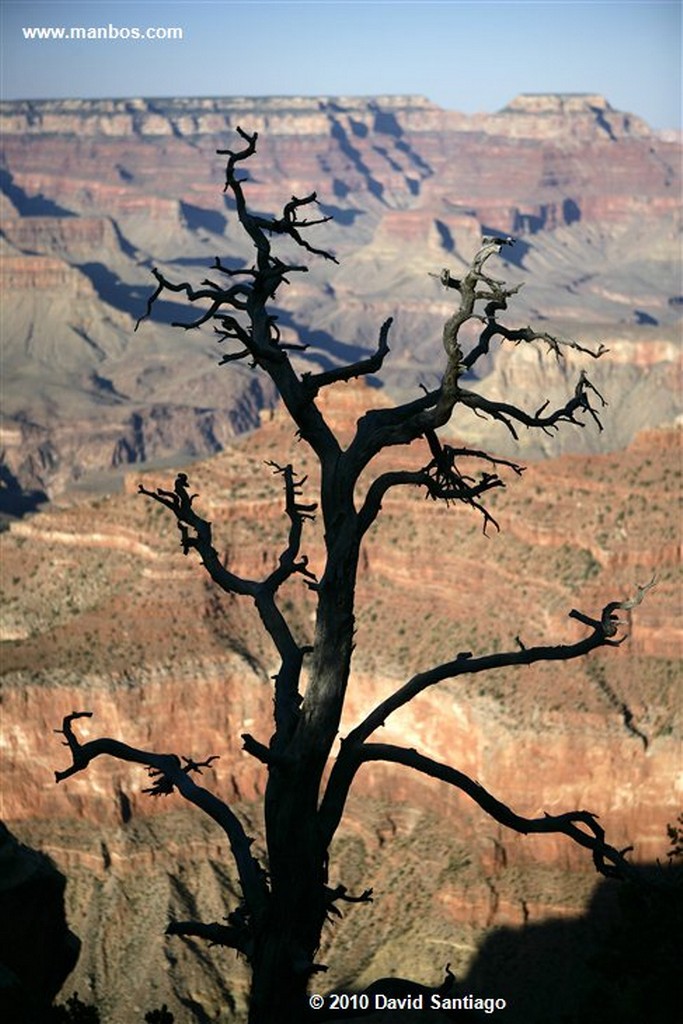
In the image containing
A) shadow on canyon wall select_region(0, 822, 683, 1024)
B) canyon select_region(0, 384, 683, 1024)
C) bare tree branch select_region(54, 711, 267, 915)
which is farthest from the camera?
canyon select_region(0, 384, 683, 1024)

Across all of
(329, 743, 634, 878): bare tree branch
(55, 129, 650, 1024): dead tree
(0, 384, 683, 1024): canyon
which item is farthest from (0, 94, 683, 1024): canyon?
(55, 129, 650, 1024): dead tree

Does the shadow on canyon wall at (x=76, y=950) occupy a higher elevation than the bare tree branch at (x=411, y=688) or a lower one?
lower

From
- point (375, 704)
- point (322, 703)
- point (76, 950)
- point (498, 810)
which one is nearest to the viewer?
point (322, 703)

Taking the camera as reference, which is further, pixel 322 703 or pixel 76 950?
pixel 76 950

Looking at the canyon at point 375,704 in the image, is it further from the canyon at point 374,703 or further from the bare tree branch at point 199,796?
the bare tree branch at point 199,796

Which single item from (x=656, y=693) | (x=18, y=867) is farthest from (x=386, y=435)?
(x=656, y=693)

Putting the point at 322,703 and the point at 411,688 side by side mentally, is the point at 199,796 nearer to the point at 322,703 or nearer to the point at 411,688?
the point at 322,703

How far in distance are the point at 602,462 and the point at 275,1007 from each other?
179 ft

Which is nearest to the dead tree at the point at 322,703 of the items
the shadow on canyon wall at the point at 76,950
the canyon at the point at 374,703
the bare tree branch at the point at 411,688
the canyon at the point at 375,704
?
the bare tree branch at the point at 411,688

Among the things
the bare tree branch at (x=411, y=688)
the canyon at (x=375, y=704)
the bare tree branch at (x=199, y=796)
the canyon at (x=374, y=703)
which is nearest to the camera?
the bare tree branch at (x=199, y=796)

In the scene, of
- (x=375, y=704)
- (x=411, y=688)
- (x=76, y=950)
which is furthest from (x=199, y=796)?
(x=375, y=704)

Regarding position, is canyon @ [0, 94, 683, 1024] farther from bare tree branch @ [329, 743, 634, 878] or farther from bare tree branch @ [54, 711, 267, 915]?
bare tree branch @ [54, 711, 267, 915]

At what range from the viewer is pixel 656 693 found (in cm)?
5419

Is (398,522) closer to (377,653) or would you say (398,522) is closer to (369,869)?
(377,653)
